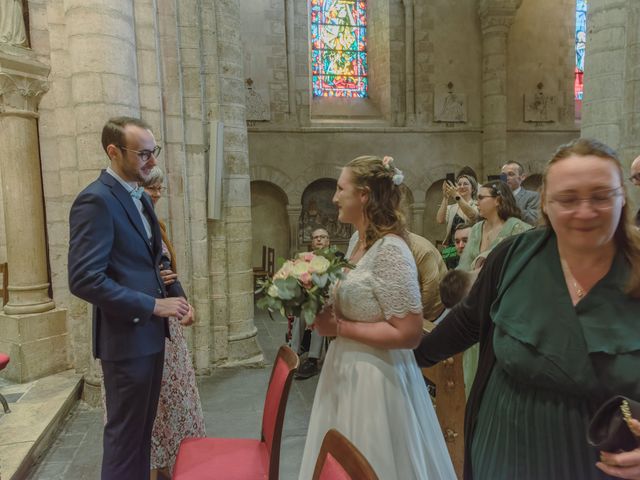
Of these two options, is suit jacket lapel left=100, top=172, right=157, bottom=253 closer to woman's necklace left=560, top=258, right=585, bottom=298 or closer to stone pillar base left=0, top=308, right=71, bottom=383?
woman's necklace left=560, top=258, right=585, bottom=298

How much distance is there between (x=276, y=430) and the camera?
185 cm

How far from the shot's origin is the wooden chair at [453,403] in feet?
8.20

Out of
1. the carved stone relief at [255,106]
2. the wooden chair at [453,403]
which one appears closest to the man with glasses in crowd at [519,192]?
the wooden chair at [453,403]

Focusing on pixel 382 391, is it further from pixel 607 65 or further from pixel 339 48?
pixel 339 48

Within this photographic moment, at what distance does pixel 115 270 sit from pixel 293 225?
813 cm

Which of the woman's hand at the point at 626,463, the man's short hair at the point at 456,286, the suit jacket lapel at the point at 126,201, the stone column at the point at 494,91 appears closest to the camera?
the woman's hand at the point at 626,463

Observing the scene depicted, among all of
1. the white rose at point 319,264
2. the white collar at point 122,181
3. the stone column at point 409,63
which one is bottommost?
the white rose at point 319,264

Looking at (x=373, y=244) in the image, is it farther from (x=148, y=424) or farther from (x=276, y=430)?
(x=148, y=424)

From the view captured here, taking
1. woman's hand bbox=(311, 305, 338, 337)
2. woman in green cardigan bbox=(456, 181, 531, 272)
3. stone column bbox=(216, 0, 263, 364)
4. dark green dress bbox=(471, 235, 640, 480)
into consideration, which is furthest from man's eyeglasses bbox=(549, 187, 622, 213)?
stone column bbox=(216, 0, 263, 364)

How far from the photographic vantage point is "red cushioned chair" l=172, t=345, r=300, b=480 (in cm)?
186

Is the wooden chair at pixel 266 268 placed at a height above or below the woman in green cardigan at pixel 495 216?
below

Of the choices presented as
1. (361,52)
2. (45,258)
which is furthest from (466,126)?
(45,258)

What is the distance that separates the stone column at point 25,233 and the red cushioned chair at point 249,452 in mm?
2600

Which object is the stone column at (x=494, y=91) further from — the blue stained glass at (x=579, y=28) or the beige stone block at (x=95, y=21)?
the beige stone block at (x=95, y=21)
